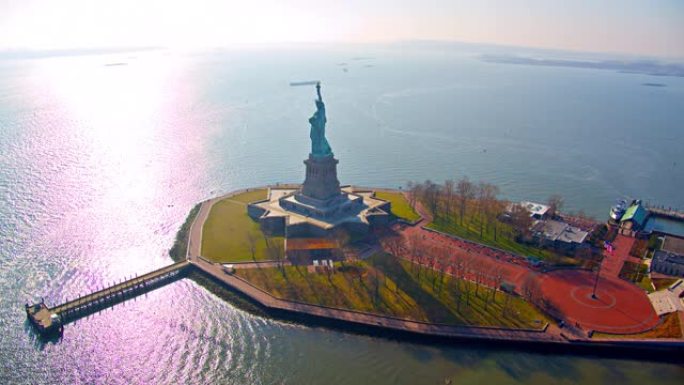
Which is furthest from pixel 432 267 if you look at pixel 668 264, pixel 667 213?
pixel 667 213

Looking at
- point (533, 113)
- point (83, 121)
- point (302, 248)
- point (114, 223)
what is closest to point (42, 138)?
point (83, 121)

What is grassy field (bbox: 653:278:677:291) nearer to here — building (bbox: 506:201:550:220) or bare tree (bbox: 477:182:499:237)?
building (bbox: 506:201:550:220)

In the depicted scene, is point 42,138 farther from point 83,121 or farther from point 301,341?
point 301,341

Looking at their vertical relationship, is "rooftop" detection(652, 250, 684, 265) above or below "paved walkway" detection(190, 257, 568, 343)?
above

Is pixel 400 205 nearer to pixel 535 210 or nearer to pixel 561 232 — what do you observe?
pixel 535 210

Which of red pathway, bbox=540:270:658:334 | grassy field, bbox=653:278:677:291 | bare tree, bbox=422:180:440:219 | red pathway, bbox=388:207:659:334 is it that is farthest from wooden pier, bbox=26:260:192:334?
grassy field, bbox=653:278:677:291

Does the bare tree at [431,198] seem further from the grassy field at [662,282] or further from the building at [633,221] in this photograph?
the grassy field at [662,282]
